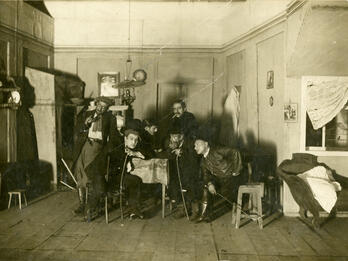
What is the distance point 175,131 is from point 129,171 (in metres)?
1.22

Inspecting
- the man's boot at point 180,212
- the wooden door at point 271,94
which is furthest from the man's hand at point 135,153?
the wooden door at point 271,94

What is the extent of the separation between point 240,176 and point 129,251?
1.92m

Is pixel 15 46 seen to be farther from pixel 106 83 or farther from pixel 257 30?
pixel 257 30

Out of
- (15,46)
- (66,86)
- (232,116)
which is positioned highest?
(15,46)

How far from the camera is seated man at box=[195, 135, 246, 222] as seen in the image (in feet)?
16.3

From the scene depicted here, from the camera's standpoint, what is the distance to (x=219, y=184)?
16.4ft

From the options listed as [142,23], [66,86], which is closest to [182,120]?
[66,86]

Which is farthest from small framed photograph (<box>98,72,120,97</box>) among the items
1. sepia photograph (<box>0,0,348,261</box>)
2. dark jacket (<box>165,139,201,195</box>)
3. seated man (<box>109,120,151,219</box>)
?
dark jacket (<box>165,139,201,195</box>)

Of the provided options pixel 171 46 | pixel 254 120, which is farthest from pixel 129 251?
pixel 171 46

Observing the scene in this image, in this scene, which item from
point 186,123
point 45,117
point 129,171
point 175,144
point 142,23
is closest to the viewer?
point 129,171

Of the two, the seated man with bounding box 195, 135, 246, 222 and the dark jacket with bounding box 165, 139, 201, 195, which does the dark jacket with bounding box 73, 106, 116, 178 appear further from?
the seated man with bounding box 195, 135, 246, 222

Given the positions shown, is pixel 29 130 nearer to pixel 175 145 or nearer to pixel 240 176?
pixel 175 145

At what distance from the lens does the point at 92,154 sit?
5383 millimetres

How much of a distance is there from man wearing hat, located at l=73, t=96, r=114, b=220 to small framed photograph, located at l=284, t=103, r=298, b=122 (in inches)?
104
